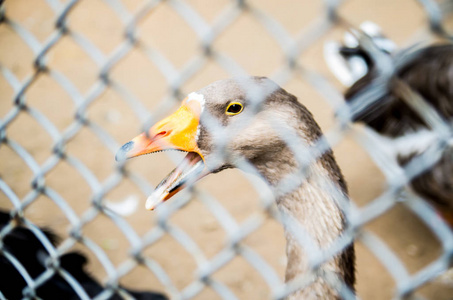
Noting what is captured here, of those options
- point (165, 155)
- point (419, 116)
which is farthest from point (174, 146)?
point (165, 155)

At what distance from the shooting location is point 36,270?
2.08 meters

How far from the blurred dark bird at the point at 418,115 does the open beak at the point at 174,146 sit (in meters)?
1.35

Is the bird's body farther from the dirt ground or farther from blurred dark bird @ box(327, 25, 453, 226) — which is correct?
the dirt ground

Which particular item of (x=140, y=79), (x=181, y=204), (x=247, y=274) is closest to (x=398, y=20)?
(x=140, y=79)

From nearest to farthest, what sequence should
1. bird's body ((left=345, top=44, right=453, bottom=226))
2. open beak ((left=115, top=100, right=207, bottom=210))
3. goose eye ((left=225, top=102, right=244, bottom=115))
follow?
open beak ((left=115, top=100, right=207, bottom=210)) < goose eye ((left=225, top=102, right=244, bottom=115)) < bird's body ((left=345, top=44, right=453, bottom=226))

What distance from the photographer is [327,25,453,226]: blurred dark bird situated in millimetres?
2359

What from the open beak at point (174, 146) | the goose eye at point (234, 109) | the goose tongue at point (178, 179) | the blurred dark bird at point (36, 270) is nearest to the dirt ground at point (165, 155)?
the open beak at point (174, 146)

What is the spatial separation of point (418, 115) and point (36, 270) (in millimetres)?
2277

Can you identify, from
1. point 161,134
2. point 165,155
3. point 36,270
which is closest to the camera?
point 161,134

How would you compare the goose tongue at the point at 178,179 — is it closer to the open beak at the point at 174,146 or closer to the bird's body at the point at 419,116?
the open beak at the point at 174,146

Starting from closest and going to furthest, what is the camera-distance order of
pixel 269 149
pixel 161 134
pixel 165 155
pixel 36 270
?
pixel 161 134
pixel 269 149
pixel 36 270
pixel 165 155

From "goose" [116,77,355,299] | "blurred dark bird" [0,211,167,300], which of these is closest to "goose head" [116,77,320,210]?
"goose" [116,77,355,299]

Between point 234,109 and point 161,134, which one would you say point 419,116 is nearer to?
point 234,109

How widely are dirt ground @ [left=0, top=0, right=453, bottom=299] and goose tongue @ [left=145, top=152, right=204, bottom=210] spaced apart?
0.68 ft
